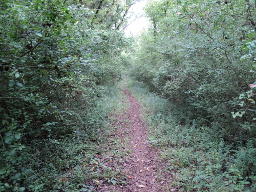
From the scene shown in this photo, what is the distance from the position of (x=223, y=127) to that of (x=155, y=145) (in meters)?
2.56

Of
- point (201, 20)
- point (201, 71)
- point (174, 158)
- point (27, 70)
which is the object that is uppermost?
point (201, 20)

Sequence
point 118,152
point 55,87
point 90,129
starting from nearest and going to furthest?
point 55,87
point 118,152
point 90,129

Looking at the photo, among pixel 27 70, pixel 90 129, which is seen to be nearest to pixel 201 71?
pixel 90 129

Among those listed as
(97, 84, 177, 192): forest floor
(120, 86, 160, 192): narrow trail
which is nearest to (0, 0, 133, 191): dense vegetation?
(97, 84, 177, 192): forest floor

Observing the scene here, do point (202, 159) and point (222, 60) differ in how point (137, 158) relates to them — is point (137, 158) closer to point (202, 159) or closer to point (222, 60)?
point (202, 159)

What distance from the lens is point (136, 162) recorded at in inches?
217

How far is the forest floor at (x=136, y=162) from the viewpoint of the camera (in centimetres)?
430

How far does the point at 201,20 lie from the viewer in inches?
245

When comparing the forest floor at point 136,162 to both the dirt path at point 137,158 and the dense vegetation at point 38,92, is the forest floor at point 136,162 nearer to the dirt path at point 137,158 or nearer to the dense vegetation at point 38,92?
the dirt path at point 137,158

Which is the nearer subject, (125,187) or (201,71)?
(125,187)

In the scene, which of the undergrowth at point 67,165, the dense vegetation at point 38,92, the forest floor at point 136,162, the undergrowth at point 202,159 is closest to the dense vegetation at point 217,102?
the undergrowth at point 202,159

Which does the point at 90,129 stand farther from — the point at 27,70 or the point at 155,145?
the point at 27,70

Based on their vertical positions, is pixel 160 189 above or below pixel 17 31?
below

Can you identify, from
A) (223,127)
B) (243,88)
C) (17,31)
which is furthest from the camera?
(223,127)
